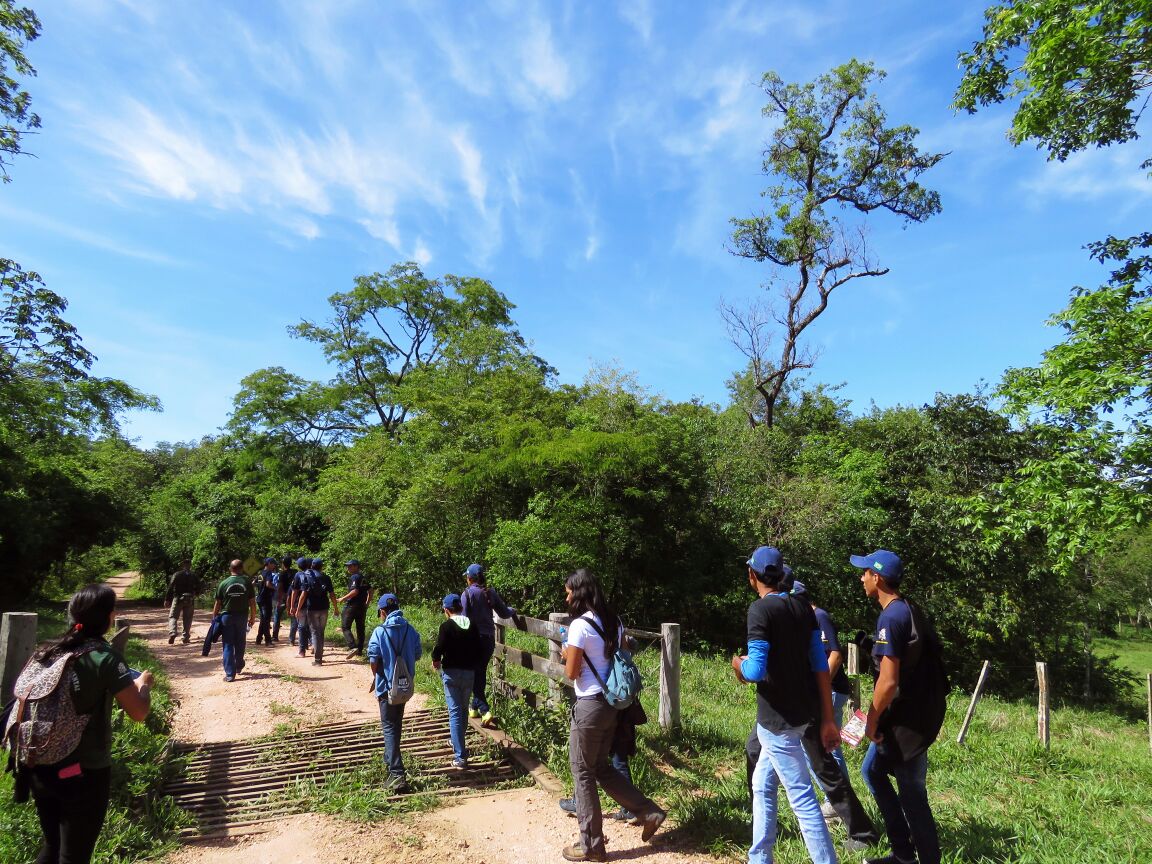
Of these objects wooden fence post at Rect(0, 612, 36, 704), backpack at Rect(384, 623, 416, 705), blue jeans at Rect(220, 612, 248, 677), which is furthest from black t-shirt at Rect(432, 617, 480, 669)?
blue jeans at Rect(220, 612, 248, 677)

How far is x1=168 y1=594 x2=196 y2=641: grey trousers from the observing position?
1368cm

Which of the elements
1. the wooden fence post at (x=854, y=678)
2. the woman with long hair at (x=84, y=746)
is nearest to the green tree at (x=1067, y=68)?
the wooden fence post at (x=854, y=678)

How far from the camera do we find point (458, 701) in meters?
5.96

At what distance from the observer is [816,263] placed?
23.8m

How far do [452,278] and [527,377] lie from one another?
57.7 ft

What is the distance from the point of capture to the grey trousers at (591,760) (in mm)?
4160

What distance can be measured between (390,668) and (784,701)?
3458 mm

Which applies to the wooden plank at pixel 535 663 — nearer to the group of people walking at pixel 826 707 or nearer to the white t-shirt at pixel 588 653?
the white t-shirt at pixel 588 653

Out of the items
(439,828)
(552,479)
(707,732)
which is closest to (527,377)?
(552,479)

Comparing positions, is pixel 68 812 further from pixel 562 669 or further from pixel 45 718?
pixel 562 669

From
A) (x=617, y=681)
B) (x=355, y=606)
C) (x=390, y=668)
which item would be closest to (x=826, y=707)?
(x=617, y=681)

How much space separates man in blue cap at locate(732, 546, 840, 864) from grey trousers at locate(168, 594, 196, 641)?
1342 centimetres

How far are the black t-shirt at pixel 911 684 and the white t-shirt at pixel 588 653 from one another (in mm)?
1588

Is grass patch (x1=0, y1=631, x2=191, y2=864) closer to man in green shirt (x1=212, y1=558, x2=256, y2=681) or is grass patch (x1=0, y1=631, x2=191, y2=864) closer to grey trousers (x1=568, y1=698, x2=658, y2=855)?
grey trousers (x1=568, y1=698, x2=658, y2=855)
